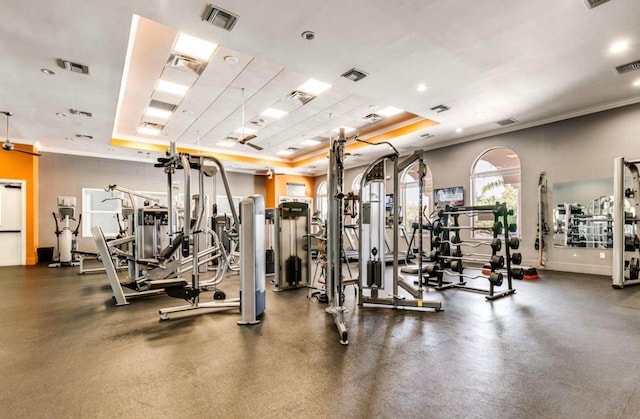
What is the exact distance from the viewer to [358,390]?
6.97 ft

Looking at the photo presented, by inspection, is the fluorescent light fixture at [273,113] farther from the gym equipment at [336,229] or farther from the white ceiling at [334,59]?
the gym equipment at [336,229]

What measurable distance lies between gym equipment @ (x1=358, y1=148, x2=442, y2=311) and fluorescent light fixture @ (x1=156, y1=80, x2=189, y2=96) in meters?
4.17

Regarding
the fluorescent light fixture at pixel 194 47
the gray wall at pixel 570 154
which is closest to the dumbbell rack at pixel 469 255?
the gray wall at pixel 570 154

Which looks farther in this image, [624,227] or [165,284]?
[624,227]

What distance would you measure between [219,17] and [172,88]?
2989 millimetres

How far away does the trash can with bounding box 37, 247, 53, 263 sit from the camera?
930 cm

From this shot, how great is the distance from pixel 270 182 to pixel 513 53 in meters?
10.9

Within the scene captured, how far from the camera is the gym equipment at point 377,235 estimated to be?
4211mm

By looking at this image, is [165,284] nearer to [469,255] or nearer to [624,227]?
[469,255]

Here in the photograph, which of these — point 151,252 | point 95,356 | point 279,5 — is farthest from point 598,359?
point 151,252

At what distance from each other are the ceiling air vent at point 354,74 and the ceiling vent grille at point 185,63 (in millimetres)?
2419

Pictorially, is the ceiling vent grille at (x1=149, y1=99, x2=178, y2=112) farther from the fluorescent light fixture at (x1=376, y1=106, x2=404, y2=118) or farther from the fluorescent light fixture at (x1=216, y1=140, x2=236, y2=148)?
the fluorescent light fixture at (x1=376, y1=106, x2=404, y2=118)

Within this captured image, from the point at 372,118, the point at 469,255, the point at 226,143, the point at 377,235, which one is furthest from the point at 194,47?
the point at 469,255

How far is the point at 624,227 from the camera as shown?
5691mm
